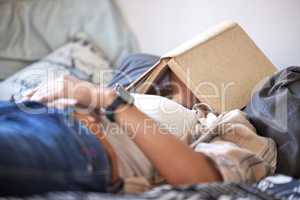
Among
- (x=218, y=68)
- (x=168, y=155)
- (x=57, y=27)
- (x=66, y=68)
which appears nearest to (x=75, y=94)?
(x=168, y=155)

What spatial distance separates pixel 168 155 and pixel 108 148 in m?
0.13

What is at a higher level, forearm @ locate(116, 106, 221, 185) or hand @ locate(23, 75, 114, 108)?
hand @ locate(23, 75, 114, 108)

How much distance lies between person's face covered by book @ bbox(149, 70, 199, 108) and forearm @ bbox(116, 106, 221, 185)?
1.17 feet

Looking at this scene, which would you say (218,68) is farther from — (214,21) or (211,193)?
(211,193)

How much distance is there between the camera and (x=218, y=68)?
1.30m

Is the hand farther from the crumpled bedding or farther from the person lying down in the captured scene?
the crumpled bedding

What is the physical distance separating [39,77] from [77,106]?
0.74m

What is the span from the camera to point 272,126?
1.07 metres

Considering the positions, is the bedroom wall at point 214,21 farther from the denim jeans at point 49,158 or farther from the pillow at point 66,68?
the denim jeans at point 49,158

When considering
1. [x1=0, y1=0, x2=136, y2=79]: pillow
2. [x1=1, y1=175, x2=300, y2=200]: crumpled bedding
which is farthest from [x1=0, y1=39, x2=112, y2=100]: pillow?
[x1=1, y1=175, x2=300, y2=200]: crumpled bedding

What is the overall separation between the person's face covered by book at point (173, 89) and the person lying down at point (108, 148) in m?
0.21

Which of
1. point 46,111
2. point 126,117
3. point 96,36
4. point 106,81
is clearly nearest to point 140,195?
point 126,117

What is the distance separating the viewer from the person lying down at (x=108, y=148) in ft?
2.66

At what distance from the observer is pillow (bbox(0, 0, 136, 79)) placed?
1.88m
